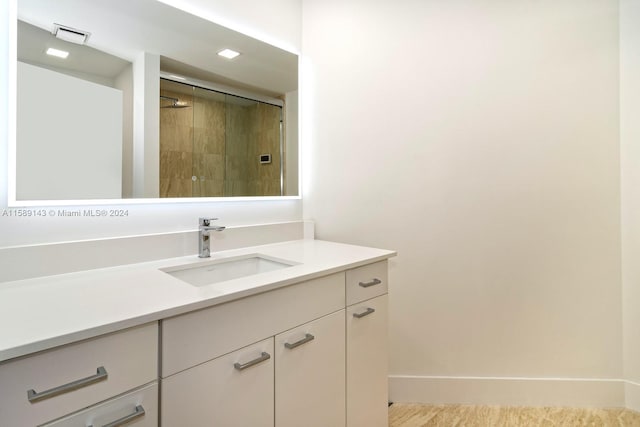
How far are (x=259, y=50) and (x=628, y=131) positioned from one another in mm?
2022

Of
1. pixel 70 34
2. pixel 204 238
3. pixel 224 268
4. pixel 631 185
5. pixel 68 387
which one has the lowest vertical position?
pixel 68 387

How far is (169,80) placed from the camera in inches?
61.2

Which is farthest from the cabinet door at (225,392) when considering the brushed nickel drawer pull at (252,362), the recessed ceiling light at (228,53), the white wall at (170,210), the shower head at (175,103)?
the recessed ceiling light at (228,53)

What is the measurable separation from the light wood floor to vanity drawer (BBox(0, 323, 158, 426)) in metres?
1.49

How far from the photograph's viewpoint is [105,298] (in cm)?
96

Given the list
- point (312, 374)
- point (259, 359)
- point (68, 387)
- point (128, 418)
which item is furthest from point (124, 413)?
point (312, 374)

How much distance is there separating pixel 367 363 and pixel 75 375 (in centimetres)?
108

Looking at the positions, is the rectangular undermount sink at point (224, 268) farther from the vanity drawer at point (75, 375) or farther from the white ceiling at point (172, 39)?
the white ceiling at point (172, 39)

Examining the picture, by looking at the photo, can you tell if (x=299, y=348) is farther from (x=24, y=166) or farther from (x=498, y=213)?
(x=498, y=213)

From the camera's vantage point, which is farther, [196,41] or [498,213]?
[498,213]

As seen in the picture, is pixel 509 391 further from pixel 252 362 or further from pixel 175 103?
pixel 175 103

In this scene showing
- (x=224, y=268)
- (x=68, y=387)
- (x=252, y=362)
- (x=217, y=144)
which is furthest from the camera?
(x=217, y=144)

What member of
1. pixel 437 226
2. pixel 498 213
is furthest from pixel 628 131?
pixel 437 226

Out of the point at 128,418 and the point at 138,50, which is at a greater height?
the point at 138,50
